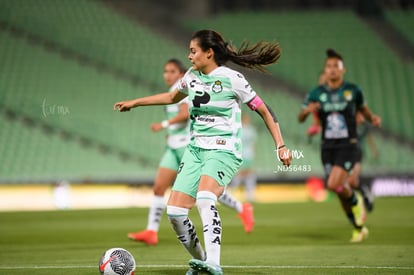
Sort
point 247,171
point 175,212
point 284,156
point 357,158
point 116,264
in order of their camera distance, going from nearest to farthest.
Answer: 1. point 284,156
2. point 116,264
3. point 175,212
4. point 357,158
5. point 247,171

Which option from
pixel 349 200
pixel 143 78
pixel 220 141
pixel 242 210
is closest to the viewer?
pixel 220 141

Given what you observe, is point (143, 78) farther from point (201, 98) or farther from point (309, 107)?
point (201, 98)

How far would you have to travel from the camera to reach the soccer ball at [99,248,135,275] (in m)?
6.98

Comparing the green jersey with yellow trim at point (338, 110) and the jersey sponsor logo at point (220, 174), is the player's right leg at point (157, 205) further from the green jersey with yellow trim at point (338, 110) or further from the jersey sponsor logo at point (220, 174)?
the jersey sponsor logo at point (220, 174)

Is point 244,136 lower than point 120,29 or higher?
lower

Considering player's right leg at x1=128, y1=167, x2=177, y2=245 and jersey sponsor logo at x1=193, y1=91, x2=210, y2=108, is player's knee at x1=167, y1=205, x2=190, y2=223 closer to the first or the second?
jersey sponsor logo at x1=193, y1=91, x2=210, y2=108

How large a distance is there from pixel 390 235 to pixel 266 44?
5.15m

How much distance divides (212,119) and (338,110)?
440 cm

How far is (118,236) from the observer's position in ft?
40.9

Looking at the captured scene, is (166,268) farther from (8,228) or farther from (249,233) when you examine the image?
(8,228)

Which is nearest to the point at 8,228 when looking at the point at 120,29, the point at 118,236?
the point at 118,236

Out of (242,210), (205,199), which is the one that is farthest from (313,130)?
(205,199)

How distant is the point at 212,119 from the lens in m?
7.23

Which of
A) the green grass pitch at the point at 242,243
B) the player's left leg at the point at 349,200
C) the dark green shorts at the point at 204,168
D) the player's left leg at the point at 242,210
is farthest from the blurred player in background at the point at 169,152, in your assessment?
the dark green shorts at the point at 204,168
